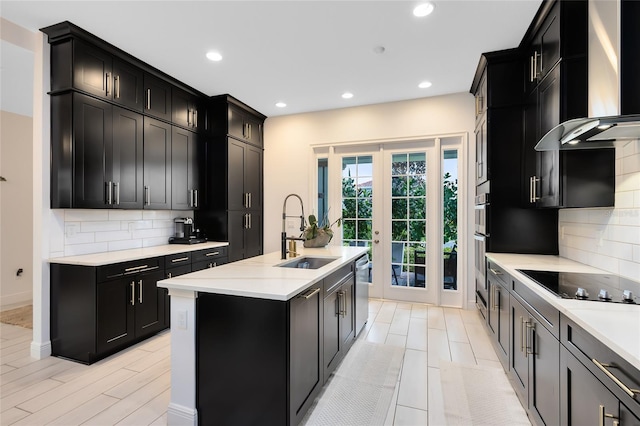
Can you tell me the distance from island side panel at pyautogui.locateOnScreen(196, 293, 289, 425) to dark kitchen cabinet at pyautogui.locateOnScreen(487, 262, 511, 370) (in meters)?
1.77

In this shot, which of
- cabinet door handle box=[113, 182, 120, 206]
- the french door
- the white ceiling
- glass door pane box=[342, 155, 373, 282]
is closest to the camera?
the white ceiling

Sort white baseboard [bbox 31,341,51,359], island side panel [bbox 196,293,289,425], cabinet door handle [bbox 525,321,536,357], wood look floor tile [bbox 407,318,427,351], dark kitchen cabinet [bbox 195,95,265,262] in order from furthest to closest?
dark kitchen cabinet [bbox 195,95,265,262], wood look floor tile [bbox 407,318,427,351], white baseboard [bbox 31,341,51,359], cabinet door handle [bbox 525,321,536,357], island side panel [bbox 196,293,289,425]

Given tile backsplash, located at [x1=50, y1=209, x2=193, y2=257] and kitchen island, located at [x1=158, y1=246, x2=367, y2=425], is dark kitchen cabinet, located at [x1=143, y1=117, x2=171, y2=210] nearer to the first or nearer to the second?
tile backsplash, located at [x1=50, y1=209, x2=193, y2=257]

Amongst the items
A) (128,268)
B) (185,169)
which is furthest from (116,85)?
(128,268)

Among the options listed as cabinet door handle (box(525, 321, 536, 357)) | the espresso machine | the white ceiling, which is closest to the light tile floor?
cabinet door handle (box(525, 321, 536, 357))

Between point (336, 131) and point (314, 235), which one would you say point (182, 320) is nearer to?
point (314, 235)

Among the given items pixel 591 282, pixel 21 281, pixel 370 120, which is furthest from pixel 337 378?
pixel 21 281

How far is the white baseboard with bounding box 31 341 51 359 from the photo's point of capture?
2.71 meters

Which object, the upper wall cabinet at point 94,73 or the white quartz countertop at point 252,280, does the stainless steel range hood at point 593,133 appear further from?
the upper wall cabinet at point 94,73

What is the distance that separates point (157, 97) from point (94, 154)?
3.55 ft

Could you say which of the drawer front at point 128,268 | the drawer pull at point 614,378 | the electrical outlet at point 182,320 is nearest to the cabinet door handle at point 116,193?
the drawer front at point 128,268

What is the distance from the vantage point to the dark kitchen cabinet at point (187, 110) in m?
3.89

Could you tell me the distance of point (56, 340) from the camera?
2.76m

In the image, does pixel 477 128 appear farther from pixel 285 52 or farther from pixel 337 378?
pixel 337 378
